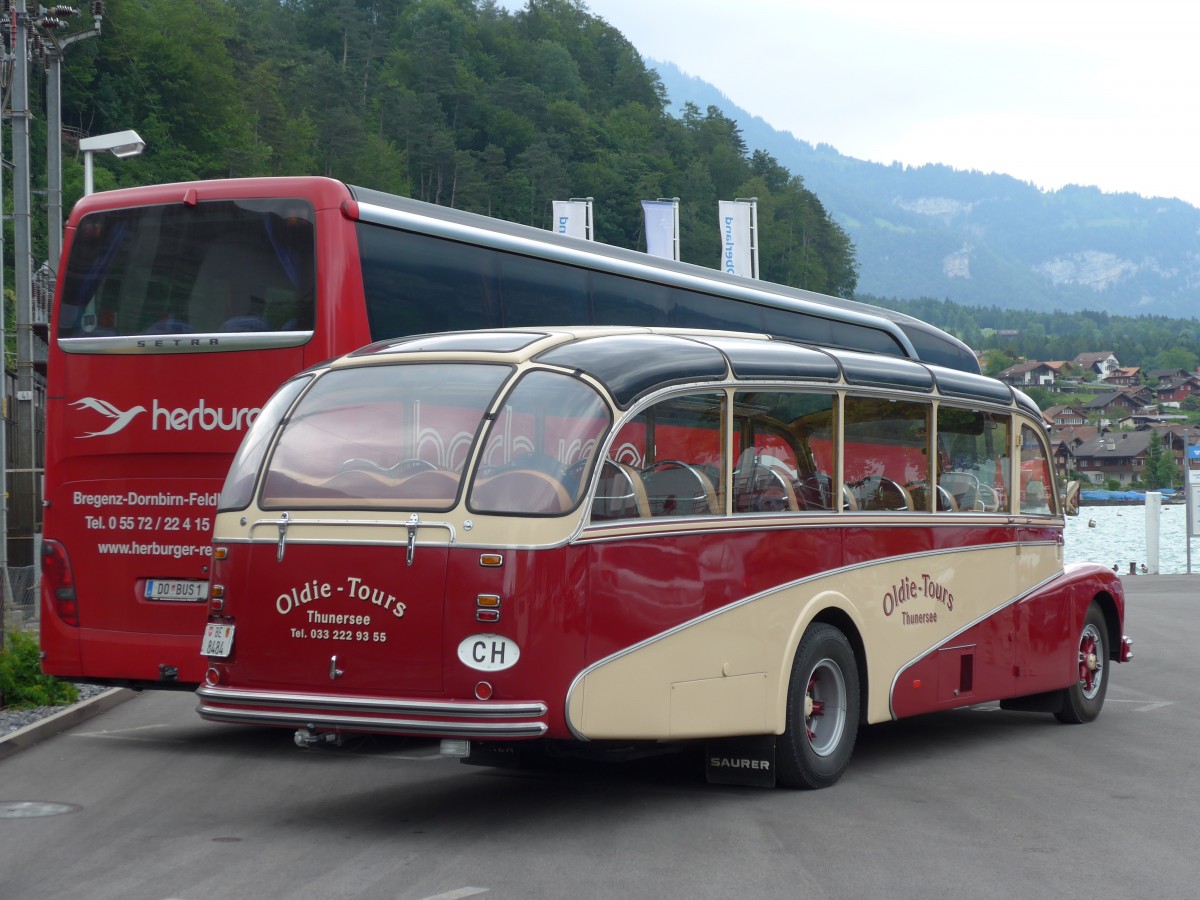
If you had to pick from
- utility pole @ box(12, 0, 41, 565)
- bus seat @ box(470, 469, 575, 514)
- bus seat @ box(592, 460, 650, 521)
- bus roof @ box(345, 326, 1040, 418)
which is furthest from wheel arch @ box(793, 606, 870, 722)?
utility pole @ box(12, 0, 41, 565)

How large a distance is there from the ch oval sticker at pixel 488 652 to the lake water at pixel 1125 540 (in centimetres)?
3216

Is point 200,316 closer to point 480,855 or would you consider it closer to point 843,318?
point 480,855

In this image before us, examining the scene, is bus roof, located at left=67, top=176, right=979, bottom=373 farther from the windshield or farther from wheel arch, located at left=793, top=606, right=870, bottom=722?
wheel arch, located at left=793, top=606, right=870, bottom=722

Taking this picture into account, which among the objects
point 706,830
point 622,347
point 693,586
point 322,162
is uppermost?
point 322,162

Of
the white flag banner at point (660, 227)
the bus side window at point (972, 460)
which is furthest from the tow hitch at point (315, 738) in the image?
the white flag banner at point (660, 227)

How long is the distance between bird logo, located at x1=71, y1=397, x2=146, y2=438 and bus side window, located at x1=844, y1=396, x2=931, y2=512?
4.72 metres

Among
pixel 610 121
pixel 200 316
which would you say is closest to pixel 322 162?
pixel 610 121

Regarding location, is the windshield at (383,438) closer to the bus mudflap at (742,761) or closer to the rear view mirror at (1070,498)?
the bus mudflap at (742,761)

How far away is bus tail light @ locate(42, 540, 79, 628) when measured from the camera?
11.4 m

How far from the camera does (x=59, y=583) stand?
11414 mm

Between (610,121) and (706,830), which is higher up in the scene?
(610,121)

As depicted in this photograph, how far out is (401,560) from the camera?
7.83m

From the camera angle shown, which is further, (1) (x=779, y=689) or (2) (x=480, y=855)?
(1) (x=779, y=689)

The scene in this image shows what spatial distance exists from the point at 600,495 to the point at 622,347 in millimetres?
934
